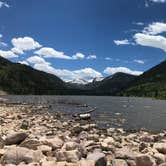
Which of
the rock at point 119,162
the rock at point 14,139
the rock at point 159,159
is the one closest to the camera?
the rock at point 119,162

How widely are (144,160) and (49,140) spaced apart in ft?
19.8

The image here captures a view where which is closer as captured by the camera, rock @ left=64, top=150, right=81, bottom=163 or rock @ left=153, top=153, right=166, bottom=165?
rock @ left=64, top=150, right=81, bottom=163

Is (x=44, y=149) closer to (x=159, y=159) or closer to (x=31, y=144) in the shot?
(x=31, y=144)

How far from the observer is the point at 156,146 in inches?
989

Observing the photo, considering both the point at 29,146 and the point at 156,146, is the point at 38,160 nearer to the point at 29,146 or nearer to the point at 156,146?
the point at 29,146

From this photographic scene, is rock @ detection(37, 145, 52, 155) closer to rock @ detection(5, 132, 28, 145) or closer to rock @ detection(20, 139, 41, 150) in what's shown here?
rock @ detection(20, 139, 41, 150)

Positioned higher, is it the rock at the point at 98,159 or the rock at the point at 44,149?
the rock at the point at 44,149

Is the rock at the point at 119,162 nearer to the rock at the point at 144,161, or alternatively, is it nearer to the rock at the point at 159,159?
the rock at the point at 144,161

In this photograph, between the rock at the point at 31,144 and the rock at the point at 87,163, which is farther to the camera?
the rock at the point at 31,144

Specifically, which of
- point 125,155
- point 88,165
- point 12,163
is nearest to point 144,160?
point 125,155

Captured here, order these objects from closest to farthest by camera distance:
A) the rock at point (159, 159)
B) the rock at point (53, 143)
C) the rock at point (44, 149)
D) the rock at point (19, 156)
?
1. the rock at point (19, 156)
2. the rock at point (44, 149)
3. the rock at point (159, 159)
4. the rock at point (53, 143)

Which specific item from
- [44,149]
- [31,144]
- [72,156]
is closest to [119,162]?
[72,156]

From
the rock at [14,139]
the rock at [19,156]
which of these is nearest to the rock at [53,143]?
the rock at [14,139]

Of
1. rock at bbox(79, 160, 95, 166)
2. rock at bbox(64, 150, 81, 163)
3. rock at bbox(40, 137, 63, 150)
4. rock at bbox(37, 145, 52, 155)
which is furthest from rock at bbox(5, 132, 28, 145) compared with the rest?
rock at bbox(79, 160, 95, 166)
